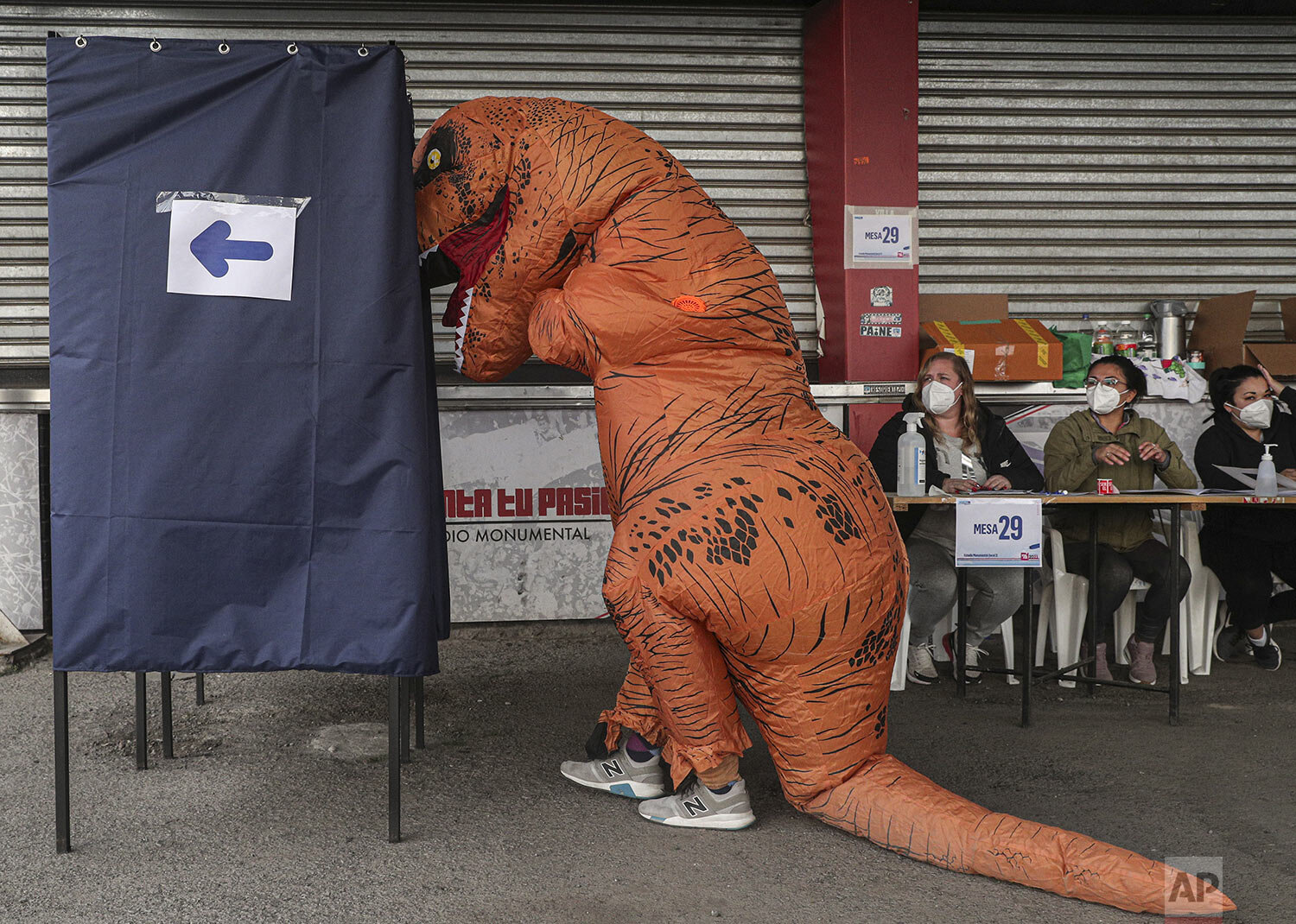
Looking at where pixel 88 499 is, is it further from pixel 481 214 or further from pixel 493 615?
pixel 493 615

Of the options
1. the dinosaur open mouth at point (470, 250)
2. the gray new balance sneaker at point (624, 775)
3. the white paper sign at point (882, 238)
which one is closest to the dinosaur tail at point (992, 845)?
the gray new balance sneaker at point (624, 775)

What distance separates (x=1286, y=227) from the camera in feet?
21.2

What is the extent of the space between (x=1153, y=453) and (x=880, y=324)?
169 cm

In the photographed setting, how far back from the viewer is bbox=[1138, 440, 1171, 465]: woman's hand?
15.7 ft

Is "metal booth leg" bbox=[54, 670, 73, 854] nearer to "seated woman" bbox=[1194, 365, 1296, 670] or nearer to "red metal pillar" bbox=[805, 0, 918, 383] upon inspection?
"red metal pillar" bbox=[805, 0, 918, 383]

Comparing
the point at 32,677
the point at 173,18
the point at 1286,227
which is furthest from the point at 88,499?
the point at 1286,227

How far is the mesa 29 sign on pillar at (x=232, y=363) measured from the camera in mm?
2693

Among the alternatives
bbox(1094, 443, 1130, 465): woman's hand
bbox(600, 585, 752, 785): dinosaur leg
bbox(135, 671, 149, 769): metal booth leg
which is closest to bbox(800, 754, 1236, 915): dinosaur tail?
bbox(600, 585, 752, 785): dinosaur leg

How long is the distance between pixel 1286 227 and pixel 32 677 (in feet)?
25.6

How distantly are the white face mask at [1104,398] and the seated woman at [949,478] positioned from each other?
0.44 metres

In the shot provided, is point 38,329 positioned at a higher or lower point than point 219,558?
higher

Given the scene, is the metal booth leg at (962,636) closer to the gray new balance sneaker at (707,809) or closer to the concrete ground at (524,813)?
the concrete ground at (524,813)

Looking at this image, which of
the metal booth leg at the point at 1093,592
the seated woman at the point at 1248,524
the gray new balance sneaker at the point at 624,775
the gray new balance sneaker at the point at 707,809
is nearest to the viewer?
the gray new balance sneaker at the point at 707,809

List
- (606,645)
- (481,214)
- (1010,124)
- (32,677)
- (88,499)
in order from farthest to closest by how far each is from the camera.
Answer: (1010,124), (606,645), (32,677), (481,214), (88,499)
